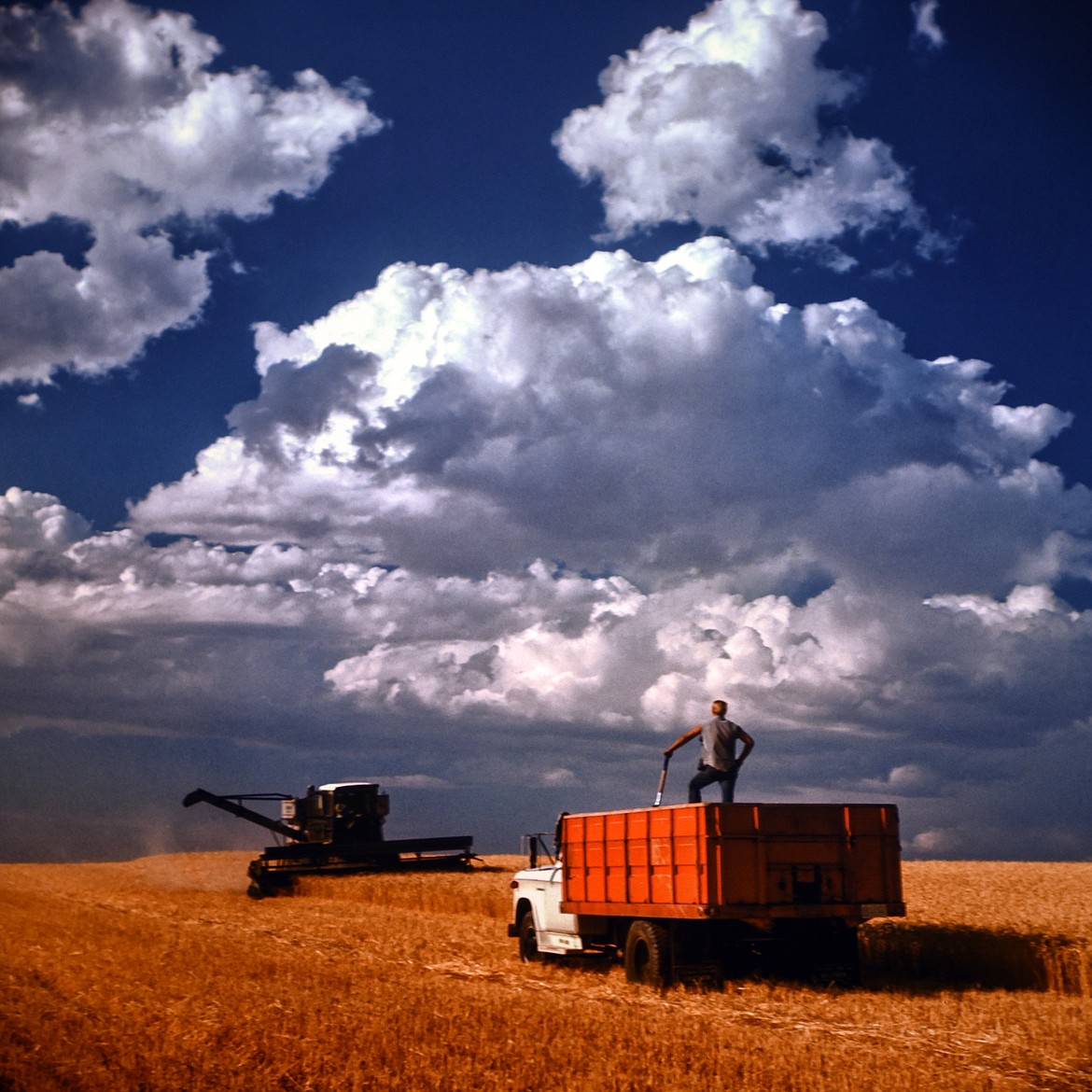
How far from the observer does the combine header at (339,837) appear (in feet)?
129

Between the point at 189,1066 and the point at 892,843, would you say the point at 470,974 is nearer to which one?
the point at 892,843

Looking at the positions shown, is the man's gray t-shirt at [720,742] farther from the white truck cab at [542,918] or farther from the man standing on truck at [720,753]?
the white truck cab at [542,918]

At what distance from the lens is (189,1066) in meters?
10.4

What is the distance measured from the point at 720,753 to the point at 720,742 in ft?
0.54

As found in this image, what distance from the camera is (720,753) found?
716 inches

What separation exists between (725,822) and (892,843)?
8.72ft

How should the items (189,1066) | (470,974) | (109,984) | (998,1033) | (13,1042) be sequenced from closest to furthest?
1. (189,1066)
2. (13,1042)
3. (998,1033)
4. (109,984)
5. (470,974)

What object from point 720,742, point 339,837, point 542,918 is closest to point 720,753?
point 720,742

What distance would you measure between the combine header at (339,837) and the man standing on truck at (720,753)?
23576 mm

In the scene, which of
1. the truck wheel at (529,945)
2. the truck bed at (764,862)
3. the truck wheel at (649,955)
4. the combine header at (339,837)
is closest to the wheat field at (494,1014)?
the truck wheel at (649,955)

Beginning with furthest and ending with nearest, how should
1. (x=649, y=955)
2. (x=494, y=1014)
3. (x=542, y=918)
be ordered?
(x=542, y=918)
(x=649, y=955)
(x=494, y=1014)

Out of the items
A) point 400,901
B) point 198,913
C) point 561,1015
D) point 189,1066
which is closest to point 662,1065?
point 561,1015

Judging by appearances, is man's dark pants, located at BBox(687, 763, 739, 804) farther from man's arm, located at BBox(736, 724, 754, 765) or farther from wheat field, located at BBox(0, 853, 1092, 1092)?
wheat field, located at BBox(0, 853, 1092, 1092)

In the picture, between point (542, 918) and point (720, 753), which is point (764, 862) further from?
point (542, 918)
